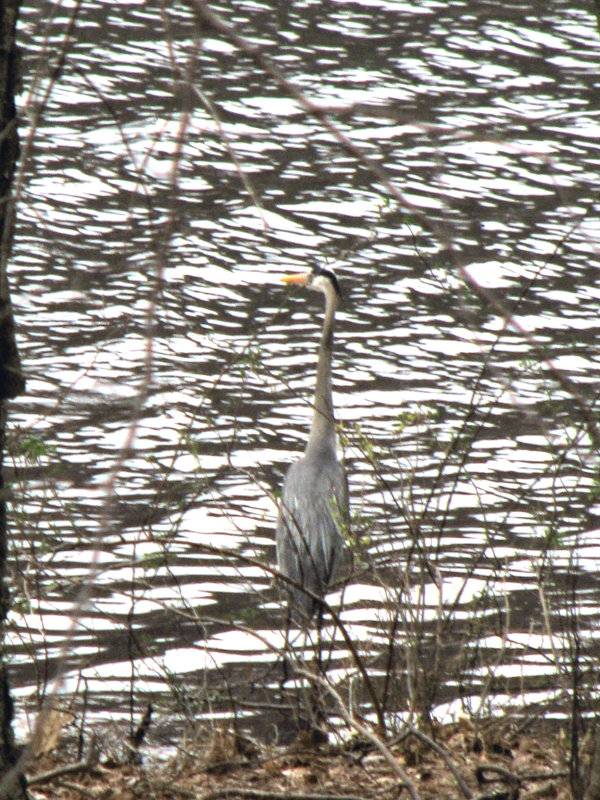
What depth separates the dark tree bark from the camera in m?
2.93

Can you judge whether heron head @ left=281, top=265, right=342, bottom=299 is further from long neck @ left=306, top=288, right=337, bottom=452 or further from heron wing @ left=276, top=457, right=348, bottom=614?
heron wing @ left=276, top=457, right=348, bottom=614

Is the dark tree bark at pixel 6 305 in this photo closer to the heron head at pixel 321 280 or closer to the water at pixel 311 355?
the water at pixel 311 355

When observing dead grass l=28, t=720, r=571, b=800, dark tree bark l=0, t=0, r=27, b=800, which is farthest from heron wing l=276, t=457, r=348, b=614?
dark tree bark l=0, t=0, r=27, b=800

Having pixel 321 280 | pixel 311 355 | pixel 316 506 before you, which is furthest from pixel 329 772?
pixel 311 355

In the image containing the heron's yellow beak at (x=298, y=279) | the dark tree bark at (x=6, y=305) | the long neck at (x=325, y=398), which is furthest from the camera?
the heron's yellow beak at (x=298, y=279)

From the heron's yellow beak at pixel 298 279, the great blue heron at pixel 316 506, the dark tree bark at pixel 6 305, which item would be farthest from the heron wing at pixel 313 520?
the dark tree bark at pixel 6 305

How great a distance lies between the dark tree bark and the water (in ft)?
1.41

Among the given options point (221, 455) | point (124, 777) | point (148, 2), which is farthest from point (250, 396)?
point (148, 2)

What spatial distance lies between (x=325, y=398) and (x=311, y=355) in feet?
9.01

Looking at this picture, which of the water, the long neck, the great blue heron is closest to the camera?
the water

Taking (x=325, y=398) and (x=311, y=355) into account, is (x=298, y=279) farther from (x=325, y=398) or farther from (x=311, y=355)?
(x=311, y=355)

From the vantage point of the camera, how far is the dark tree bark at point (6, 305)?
9.62ft

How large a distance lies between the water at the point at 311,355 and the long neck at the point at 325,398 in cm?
38

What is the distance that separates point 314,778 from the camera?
14.7 ft
